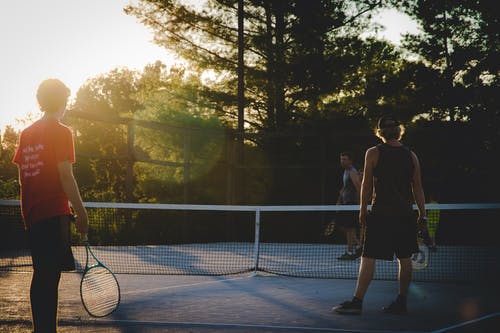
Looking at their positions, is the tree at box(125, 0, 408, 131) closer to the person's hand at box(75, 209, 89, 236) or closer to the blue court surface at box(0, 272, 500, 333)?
the blue court surface at box(0, 272, 500, 333)

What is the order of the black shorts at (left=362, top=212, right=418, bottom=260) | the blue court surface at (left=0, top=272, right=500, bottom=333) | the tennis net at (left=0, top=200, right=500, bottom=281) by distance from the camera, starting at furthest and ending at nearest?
1. the tennis net at (left=0, top=200, right=500, bottom=281)
2. the black shorts at (left=362, top=212, right=418, bottom=260)
3. the blue court surface at (left=0, top=272, right=500, bottom=333)

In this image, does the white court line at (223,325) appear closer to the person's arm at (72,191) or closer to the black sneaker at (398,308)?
the black sneaker at (398,308)

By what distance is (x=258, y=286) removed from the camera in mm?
8539

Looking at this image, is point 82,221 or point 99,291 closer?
point 82,221

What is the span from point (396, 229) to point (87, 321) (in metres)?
2.83

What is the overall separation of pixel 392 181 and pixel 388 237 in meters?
0.51

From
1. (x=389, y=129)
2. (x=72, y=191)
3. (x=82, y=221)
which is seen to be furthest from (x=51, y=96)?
(x=389, y=129)

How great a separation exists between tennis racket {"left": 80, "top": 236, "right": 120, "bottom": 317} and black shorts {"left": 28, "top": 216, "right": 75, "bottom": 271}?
1114mm

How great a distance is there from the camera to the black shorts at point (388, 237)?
6.21 meters

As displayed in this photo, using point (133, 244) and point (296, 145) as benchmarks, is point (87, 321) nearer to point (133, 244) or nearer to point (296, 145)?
point (133, 244)

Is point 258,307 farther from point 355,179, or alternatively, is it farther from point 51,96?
point 355,179

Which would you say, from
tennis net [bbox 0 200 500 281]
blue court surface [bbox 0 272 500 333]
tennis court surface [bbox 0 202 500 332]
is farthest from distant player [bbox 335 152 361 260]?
blue court surface [bbox 0 272 500 333]

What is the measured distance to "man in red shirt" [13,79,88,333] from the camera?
4.67 m

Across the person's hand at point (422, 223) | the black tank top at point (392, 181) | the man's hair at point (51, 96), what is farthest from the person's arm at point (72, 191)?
the person's hand at point (422, 223)
